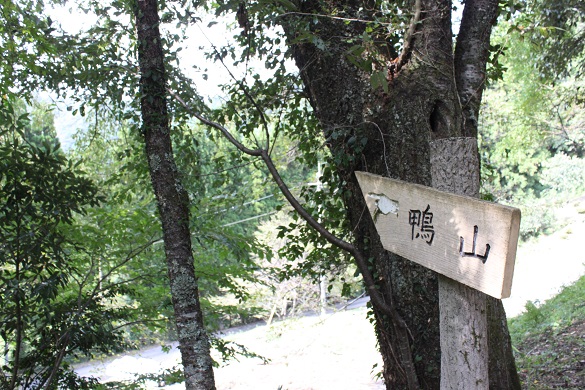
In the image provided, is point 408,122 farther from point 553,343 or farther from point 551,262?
point 551,262

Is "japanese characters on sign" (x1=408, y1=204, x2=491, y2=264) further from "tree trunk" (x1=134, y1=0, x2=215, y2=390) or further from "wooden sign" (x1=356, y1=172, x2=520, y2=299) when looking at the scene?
"tree trunk" (x1=134, y1=0, x2=215, y2=390)

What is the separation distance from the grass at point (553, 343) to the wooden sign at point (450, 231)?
9.31 feet

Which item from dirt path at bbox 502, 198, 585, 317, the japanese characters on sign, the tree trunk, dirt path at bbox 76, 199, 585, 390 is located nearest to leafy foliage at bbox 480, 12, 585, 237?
dirt path at bbox 502, 198, 585, 317

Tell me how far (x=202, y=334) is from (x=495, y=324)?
170 centimetres

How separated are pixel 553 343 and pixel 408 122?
410cm

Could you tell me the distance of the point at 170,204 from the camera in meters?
3.18

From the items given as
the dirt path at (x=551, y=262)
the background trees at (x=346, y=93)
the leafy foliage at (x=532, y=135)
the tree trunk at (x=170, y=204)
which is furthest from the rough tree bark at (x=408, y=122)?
the dirt path at (x=551, y=262)

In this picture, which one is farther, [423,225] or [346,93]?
[346,93]

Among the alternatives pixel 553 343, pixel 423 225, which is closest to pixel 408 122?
pixel 423 225

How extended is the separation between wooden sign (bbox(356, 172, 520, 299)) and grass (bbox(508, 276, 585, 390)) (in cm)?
→ 284

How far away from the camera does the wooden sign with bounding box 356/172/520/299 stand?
143cm

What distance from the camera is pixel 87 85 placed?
3.62 m

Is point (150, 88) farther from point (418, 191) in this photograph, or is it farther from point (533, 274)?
point (533, 274)

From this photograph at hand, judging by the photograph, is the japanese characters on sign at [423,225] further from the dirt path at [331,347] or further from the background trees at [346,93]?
the dirt path at [331,347]
